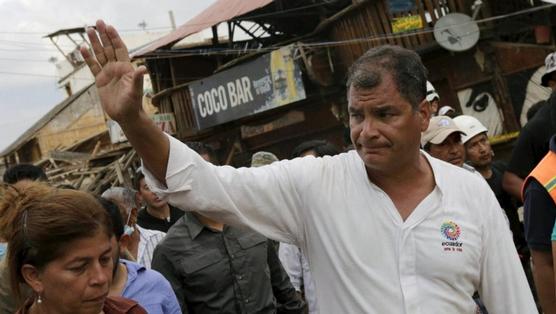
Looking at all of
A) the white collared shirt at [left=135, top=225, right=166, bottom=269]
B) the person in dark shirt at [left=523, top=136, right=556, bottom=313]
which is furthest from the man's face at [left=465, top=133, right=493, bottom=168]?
the white collared shirt at [left=135, top=225, right=166, bottom=269]

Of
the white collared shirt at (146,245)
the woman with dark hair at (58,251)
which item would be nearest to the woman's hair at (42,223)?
the woman with dark hair at (58,251)

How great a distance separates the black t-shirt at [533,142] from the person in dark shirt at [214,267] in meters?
1.70

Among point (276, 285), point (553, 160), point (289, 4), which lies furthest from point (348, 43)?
point (553, 160)

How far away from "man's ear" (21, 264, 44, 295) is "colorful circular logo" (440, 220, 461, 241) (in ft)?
4.52

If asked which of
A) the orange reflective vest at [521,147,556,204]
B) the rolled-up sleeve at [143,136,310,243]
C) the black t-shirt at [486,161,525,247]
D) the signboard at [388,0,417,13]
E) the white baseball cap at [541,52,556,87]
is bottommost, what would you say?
the black t-shirt at [486,161,525,247]

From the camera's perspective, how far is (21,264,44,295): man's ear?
2209 millimetres

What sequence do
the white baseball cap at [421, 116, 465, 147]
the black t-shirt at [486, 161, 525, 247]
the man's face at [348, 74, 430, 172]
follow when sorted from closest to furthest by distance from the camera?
the man's face at [348, 74, 430, 172] → the white baseball cap at [421, 116, 465, 147] → the black t-shirt at [486, 161, 525, 247]

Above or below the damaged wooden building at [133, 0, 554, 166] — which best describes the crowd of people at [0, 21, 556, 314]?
below

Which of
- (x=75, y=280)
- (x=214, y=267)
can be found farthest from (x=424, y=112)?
(x=214, y=267)

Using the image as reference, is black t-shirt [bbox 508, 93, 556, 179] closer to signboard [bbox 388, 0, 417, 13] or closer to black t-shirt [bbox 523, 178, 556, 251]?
black t-shirt [bbox 523, 178, 556, 251]

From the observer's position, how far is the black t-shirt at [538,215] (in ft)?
7.86

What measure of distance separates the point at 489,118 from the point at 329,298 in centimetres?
1044

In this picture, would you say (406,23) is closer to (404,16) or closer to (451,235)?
(404,16)

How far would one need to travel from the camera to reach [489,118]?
11.7m
